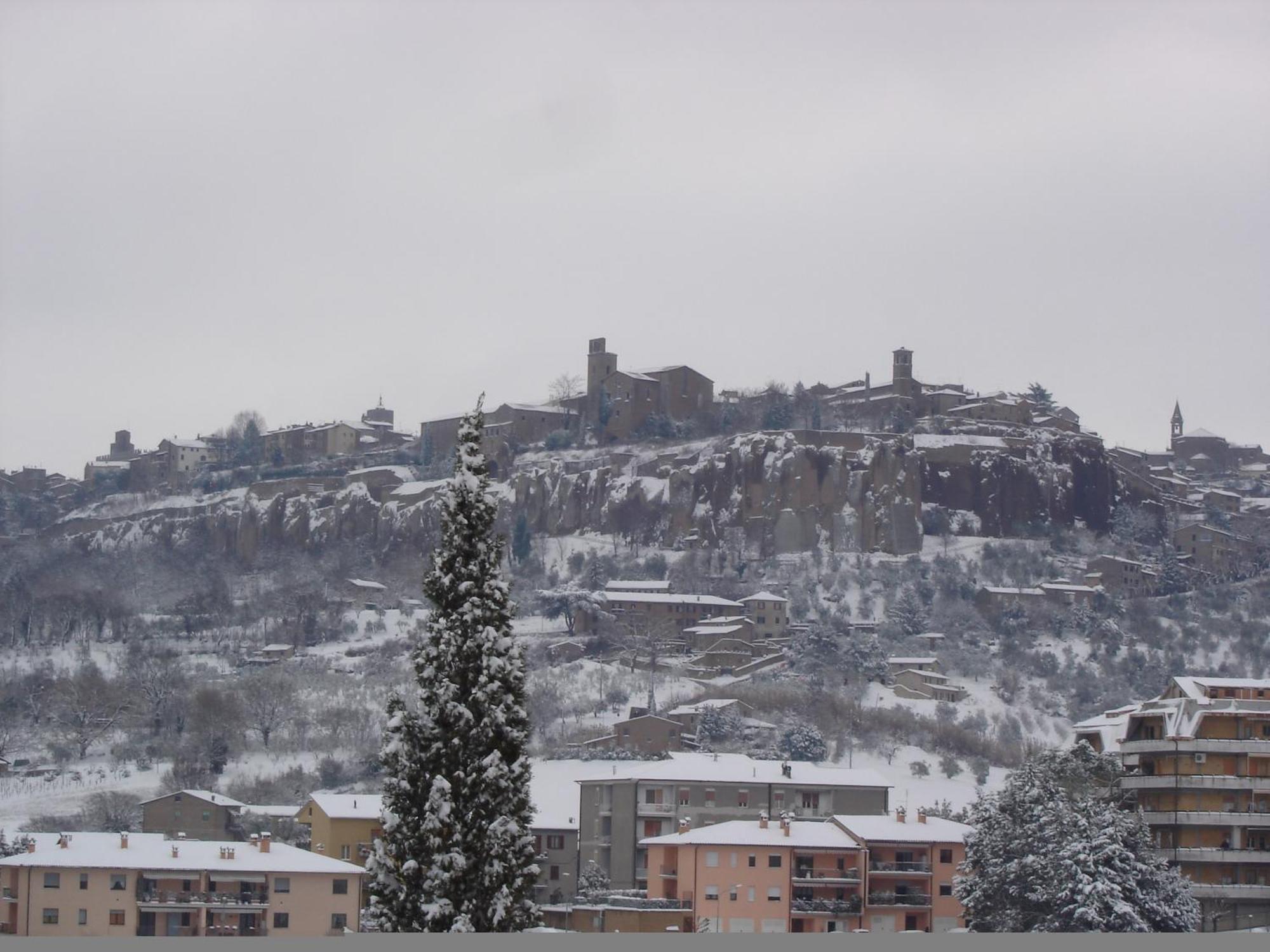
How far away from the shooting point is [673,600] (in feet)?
332

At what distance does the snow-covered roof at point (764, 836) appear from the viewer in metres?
45.1

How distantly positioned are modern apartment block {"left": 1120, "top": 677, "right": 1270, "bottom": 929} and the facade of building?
86.9 feet

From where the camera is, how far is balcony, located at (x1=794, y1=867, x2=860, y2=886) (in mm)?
44844

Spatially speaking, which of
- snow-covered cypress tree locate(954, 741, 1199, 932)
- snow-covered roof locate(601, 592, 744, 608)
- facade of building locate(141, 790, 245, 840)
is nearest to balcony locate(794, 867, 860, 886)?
snow-covered cypress tree locate(954, 741, 1199, 932)

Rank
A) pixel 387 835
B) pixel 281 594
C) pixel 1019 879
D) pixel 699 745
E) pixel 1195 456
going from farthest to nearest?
pixel 1195 456 < pixel 281 594 < pixel 699 745 < pixel 1019 879 < pixel 387 835

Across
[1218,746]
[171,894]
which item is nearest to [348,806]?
[171,894]

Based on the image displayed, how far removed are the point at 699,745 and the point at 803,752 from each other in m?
3.87

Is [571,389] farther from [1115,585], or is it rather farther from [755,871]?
[755,871]

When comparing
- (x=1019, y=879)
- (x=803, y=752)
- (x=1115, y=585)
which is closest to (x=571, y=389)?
(x=1115, y=585)

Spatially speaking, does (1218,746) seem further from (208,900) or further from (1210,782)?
(208,900)

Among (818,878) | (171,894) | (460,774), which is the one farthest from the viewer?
(818,878)

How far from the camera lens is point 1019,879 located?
119ft

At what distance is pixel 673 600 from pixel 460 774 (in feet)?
276

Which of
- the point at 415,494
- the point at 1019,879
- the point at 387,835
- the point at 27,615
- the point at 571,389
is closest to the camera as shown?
the point at 387,835
